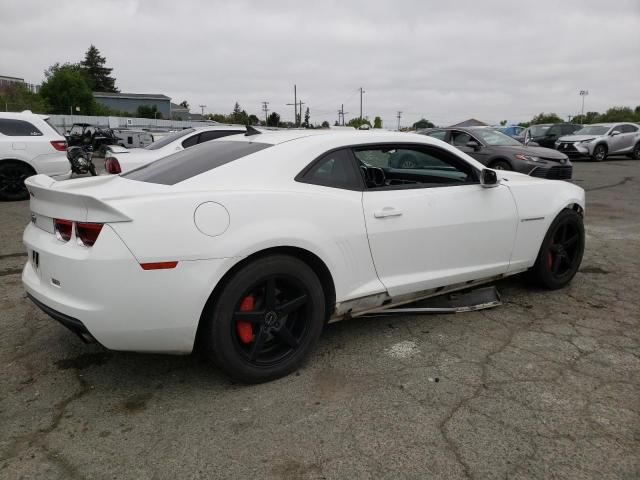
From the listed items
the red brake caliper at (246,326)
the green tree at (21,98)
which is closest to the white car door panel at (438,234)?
the red brake caliper at (246,326)

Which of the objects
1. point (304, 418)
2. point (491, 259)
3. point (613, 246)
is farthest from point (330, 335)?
point (613, 246)

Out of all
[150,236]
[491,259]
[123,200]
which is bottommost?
[491,259]

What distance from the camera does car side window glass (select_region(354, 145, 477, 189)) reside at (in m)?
3.47

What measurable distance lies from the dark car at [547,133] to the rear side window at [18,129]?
746 inches

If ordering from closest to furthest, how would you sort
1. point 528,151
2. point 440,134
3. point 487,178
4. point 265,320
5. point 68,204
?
point 68,204 → point 265,320 → point 487,178 → point 528,151 → point 440,134

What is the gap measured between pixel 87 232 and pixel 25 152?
8078 millimetres

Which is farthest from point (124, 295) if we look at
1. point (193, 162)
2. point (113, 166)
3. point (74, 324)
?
point (113, 166)

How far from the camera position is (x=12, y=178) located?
9320 mm

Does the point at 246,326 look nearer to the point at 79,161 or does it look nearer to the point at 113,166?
the point at 113,166

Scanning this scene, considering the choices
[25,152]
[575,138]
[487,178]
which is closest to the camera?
[487,178]

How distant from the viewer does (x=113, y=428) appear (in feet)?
7.96

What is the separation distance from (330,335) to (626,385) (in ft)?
5.79

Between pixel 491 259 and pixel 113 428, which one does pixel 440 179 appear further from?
pixel 113 428

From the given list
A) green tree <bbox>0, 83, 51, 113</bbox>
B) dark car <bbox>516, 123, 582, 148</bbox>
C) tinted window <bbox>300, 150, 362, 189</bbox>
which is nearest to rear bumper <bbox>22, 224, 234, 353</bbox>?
tinted window <bbox>300, 150, 362, 189</bbox>
